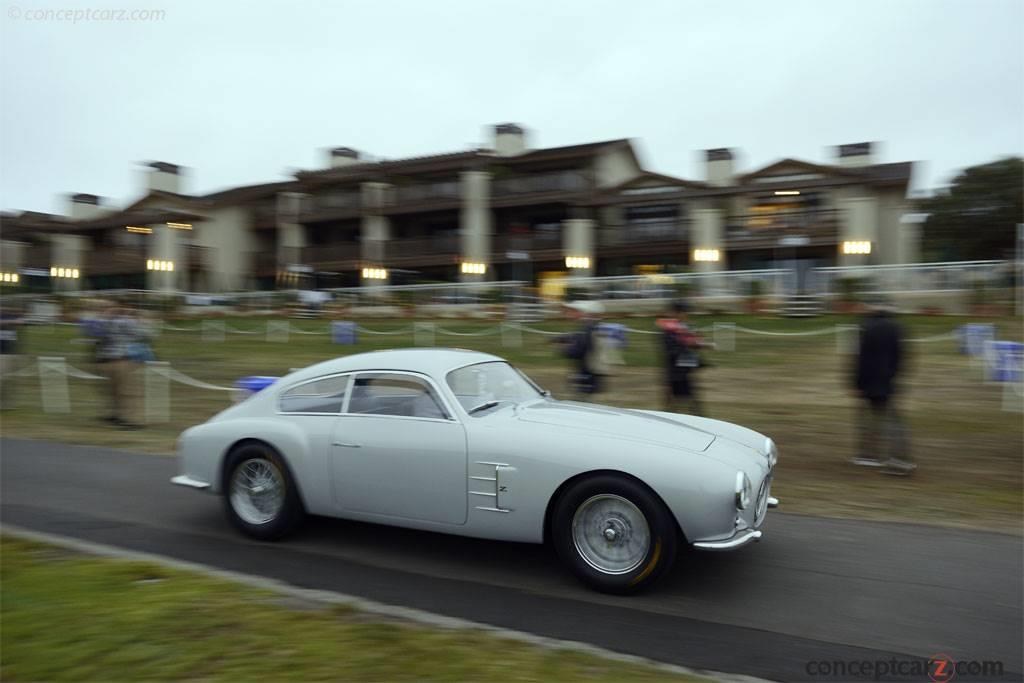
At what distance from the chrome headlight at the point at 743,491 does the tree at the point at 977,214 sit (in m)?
36.6

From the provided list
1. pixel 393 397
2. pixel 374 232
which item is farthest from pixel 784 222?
pixel 393 397

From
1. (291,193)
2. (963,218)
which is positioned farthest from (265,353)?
(963,218)

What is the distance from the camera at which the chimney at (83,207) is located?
142 feet

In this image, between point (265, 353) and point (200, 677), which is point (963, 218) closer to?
point (265, 353)

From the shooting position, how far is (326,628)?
11.6 feet

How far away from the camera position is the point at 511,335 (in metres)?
20.8

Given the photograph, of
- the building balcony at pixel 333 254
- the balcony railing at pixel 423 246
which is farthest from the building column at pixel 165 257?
the balcony railing at pixel 423 246

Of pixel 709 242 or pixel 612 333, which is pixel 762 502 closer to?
pixel 612 333

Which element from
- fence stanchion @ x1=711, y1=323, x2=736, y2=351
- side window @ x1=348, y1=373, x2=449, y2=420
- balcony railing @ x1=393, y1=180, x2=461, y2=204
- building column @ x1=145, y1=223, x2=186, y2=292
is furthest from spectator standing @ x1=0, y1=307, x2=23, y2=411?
building column @ x1=145, y1=223, x2=186, y2=292

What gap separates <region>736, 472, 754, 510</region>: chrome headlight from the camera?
4.06m

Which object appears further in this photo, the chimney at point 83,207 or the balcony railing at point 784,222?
the chimney at point 83,207

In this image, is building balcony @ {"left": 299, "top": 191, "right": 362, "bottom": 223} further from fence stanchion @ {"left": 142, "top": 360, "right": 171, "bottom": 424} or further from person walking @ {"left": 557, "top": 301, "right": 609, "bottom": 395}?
person walking @ {"left": 557, "top": 301, "right": 609, "bottom": 395}

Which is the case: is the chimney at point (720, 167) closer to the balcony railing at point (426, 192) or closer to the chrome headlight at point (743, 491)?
the balcony railing at point (426, 192)

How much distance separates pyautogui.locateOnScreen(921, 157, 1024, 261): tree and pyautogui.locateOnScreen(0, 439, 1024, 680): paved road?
117 feet
